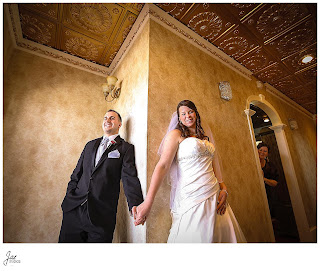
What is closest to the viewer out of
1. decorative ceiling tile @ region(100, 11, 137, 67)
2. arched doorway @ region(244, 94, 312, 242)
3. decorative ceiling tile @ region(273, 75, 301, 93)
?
decorative ceiling tile @ region(100, 11, 137, 67)

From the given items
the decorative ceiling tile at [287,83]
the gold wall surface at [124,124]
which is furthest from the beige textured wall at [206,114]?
the decorative ceiling tile at [287,83]

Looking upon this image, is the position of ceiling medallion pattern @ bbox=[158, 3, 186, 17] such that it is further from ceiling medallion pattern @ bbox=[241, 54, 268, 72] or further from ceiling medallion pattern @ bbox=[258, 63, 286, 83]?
ceiling medallion pattern @ bbox=[258, 63, 286, 83]

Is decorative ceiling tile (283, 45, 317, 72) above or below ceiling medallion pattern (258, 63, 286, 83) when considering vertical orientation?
below

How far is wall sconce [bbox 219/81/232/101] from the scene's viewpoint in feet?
9.33

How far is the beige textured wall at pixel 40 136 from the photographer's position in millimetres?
2326

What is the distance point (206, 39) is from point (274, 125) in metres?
3.20

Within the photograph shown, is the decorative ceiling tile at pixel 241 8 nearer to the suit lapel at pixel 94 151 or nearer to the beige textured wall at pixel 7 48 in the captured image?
the suit lapel at pixel 94 151

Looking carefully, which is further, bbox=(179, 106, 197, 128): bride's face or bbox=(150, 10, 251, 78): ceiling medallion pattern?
bbox=(150, 10, 251, 78): ceiling medallion pattern

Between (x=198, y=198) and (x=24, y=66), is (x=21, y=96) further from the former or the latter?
(x=198, y=198)

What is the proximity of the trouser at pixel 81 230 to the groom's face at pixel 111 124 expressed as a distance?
34.2 inches

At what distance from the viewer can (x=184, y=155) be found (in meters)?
1.49

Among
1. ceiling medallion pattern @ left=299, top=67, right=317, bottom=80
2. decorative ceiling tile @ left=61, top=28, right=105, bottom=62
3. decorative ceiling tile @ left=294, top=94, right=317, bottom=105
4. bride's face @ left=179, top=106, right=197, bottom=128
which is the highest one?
decorative ceiling tile @ left=294, top=94, right=317, bottom=105

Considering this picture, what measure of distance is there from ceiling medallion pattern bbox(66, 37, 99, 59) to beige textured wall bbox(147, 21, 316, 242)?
144 cm
